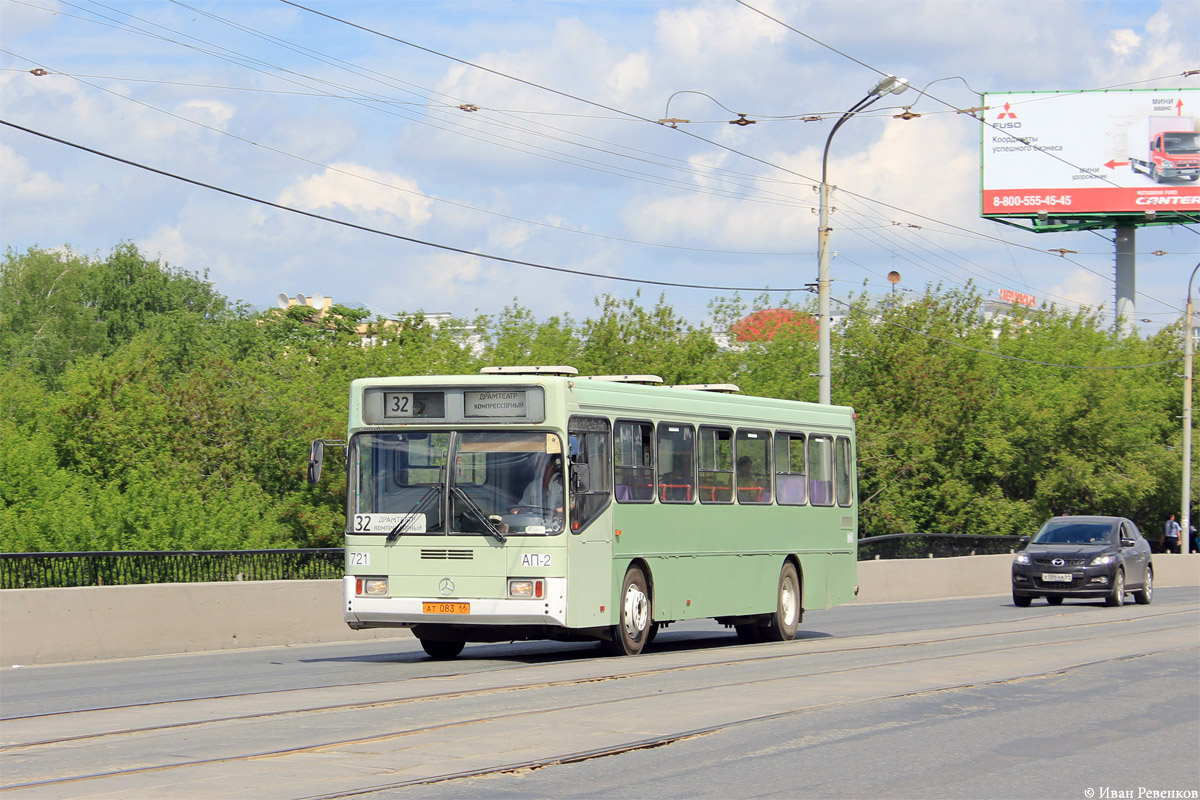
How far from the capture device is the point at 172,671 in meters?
15.3

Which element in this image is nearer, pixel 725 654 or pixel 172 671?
pixel 172 671

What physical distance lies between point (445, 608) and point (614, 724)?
4.94 m

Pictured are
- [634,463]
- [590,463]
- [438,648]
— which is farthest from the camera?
[438,648]

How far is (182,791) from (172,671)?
25.1 feet

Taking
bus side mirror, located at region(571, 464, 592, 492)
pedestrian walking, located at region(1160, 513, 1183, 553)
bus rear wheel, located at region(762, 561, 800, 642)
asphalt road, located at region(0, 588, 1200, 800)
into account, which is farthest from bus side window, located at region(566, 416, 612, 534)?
pedestrian walking, located at region(1160, 513, 1183, 553)

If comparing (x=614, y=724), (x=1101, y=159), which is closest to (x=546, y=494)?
(x=614, y=724)

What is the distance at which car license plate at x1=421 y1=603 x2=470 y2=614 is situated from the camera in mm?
15289

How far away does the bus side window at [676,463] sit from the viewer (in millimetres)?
17219

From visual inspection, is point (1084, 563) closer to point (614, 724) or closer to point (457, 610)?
point (457, 610)

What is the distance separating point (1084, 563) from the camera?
28375 mm

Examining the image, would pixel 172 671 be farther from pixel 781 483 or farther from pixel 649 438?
pixel 781 483

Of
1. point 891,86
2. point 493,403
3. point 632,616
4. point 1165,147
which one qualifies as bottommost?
point 632,616

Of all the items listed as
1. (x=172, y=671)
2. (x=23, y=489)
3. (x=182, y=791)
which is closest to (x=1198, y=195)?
(x=23, y=489)

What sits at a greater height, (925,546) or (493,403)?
(493,403)
